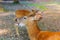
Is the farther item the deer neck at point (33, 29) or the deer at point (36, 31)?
the deer neck at point (33, 29)

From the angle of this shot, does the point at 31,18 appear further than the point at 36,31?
Yes

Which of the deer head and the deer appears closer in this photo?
the deer

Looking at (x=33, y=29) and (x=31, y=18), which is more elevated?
(x=31, y=18)

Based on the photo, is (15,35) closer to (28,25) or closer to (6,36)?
(6,36)

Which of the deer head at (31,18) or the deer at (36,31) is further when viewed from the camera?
the deer head at (31,18)

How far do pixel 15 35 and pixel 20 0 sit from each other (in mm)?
5841

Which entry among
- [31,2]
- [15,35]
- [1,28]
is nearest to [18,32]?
[15,35]

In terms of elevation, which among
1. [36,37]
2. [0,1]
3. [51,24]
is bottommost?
[0,1]

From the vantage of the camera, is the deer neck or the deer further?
the deer neck

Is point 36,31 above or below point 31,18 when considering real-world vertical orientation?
below

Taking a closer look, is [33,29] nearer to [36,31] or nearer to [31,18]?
[36,31]

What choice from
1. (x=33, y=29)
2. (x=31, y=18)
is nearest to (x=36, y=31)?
(x=33, y=29)

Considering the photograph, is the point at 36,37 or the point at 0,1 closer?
the point at 36,37

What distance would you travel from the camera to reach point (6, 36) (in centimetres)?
425
